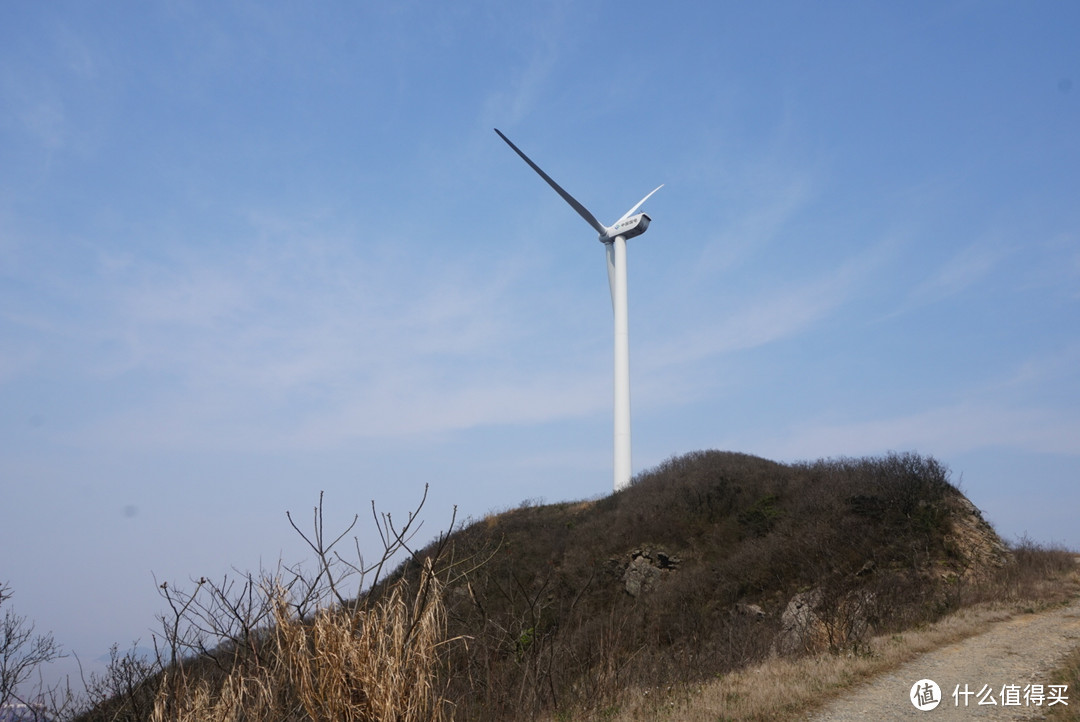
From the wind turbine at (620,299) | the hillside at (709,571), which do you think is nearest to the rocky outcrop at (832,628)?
the hillside at (709,571)

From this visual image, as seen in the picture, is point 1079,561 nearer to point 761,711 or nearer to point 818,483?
point 818,483

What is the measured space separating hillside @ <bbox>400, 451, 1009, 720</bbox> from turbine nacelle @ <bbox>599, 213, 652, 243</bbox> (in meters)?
14.0

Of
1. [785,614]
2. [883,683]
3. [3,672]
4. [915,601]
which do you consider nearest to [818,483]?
[785,614]

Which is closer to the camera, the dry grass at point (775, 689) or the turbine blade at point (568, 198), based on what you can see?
the dry grass at point (775, 689)

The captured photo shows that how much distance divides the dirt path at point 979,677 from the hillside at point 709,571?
74.8 inches

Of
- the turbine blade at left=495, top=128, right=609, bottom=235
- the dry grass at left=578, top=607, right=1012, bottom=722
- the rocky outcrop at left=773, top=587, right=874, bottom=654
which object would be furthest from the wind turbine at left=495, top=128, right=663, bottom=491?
the dry grass at left=578, top=607, right=1012, bottom=722

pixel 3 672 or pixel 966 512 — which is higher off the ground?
pixel 966 512

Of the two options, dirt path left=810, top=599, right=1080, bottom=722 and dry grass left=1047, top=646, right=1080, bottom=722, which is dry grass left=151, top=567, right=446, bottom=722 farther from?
dry grass left=1047, top=646, right=1080, bottom=722

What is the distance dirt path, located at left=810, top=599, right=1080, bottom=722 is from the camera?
29.2ft

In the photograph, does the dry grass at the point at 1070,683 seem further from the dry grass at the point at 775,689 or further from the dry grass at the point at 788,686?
the dry grass at the point at 775,689

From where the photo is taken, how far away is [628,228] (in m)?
41.8

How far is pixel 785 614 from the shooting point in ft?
72.5

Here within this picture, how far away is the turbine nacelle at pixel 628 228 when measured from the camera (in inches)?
1646

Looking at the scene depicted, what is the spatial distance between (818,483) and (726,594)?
9.11 metres
